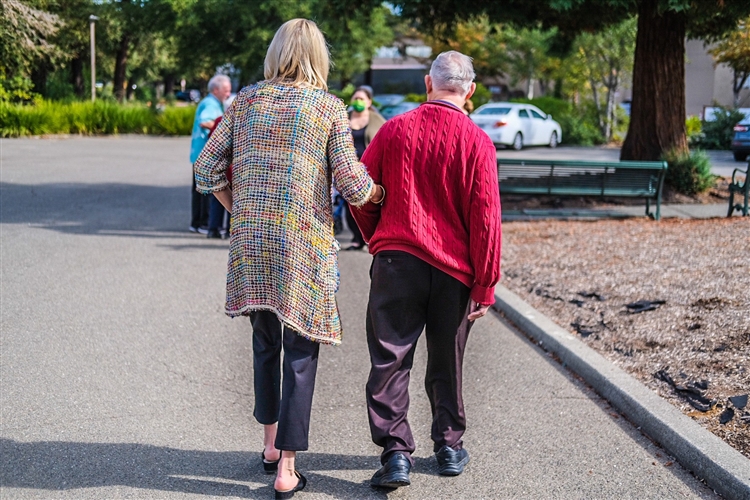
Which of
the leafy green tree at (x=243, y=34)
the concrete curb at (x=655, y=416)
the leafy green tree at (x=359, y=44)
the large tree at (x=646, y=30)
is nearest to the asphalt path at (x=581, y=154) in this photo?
the large tree at (x=646, y=30)

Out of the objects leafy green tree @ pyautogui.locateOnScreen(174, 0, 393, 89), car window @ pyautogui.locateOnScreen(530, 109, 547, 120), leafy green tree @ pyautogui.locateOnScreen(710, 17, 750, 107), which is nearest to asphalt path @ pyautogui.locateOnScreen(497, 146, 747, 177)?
car window @ pyautogui.locateOnScreen(530, 109, 547, 120)

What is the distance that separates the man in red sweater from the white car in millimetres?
23724

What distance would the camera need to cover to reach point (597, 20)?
13047 mm

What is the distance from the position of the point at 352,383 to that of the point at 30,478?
2058mm

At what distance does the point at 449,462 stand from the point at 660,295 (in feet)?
11.5

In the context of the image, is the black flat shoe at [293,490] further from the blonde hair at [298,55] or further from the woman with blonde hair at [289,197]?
the blonde hair at [298,55]

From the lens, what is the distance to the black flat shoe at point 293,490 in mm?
3619

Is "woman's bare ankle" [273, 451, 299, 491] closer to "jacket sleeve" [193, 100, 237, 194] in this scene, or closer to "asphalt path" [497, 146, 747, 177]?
"jacket sleeve" [193, 100, 237, 194]

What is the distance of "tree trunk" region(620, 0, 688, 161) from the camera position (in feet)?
41.3

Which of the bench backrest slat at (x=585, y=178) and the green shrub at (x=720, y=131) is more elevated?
the green shrub at (x=720, y=131)

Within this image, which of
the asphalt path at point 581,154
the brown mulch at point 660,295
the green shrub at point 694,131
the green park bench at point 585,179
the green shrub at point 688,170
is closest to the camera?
the brown mulch at point 660,295

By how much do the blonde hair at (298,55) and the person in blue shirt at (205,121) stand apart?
6411 millimetres

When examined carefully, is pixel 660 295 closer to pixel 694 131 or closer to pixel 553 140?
pixel 553 140

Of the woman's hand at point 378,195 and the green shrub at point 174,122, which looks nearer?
the woman's hand at point 378,195
